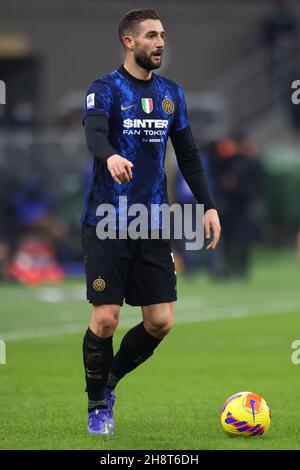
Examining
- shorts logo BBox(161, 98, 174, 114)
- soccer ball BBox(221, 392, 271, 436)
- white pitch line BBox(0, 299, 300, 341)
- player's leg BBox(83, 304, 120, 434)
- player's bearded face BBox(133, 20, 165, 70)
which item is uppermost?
white pitch line BBox(0, 299, 300, 341)

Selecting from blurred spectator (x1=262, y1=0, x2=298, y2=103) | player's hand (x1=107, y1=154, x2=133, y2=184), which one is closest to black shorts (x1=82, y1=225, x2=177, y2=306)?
player's hand (x1=107, y1=154, x2=133, y2=184)

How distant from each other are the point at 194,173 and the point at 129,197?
1.98 feet

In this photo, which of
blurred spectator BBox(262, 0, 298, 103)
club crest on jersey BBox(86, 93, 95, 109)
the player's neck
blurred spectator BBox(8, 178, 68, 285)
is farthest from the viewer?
blurred spectator BBox(262, 0, 298, 103)

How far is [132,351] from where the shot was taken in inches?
336

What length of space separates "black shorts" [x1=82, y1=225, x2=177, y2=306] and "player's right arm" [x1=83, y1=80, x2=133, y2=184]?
1.78 feet

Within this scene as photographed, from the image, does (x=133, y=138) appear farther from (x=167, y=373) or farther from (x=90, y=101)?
(x=167, y=373)

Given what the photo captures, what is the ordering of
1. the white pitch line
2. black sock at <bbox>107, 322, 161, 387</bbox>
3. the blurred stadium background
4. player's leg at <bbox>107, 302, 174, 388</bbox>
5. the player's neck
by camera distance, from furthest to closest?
the white pitch line, the blurred stadium background, black sock at <bbox>107, 322, 161, 387</bbox>, player's leg at <bbox>107, 302, 174, 388</bbox>, the player's neck

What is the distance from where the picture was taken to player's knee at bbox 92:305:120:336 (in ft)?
26.6

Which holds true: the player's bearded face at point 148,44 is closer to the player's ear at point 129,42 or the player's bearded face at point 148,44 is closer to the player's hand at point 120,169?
the player's ear at point 129,42

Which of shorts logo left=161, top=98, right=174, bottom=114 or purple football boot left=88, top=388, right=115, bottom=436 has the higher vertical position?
shorts logo left=161, top=98, right=174, bottom=114

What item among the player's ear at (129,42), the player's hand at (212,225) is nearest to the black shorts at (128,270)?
the player's hand at (212,225)

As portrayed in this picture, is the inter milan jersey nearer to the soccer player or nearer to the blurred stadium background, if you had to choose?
the soccer player

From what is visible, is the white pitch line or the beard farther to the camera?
the white pitch line

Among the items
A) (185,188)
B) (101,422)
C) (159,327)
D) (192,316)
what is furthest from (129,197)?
(185,188)
